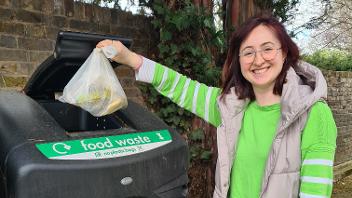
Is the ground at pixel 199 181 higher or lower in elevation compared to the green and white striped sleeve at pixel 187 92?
lower

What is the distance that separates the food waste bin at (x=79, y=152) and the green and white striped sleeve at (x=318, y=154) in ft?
1.65

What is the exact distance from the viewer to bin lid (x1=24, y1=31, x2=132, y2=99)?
161 cm

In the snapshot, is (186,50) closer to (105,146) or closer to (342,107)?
(105,146)

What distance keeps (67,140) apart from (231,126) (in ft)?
2.27

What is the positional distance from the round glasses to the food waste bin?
1.44 ft

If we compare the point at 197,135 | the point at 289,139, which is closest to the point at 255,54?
the point at 289,139

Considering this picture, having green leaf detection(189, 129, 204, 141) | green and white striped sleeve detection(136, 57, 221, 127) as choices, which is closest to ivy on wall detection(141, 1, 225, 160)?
green leaf detection(189, 129, 204, 141)

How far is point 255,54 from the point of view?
5.48 feet

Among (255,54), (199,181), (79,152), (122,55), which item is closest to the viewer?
(79,152)

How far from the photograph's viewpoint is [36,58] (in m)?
2.92

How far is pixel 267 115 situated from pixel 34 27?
190 centimetres

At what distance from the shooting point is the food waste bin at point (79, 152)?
1.36 m

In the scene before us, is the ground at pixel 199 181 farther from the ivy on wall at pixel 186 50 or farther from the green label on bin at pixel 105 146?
the green label on bin at pixel 105 146

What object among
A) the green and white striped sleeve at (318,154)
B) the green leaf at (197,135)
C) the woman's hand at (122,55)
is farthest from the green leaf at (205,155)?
the green and white striped sleeve at (318,154)
